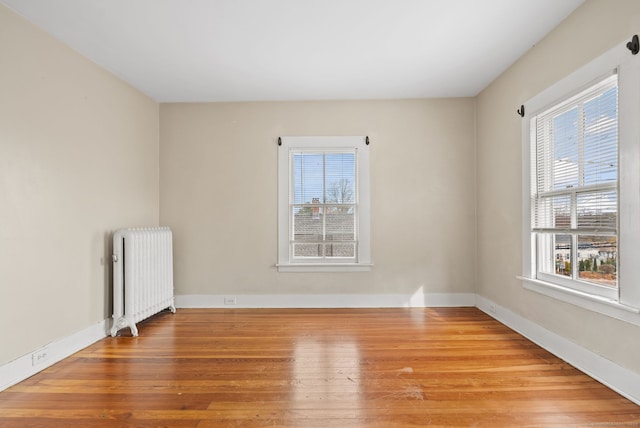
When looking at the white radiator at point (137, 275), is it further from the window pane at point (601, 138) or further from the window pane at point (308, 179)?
the window pane at point (601, 138)

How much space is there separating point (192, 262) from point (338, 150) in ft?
8.05

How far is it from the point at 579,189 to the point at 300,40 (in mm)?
2598

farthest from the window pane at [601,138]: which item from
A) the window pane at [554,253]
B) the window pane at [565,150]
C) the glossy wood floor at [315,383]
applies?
the glossy wood floor at [315,383]

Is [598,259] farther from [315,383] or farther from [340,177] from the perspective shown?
[340,177]

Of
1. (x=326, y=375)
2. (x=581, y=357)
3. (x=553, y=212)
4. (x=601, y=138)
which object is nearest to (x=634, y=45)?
(x=601, y=138)

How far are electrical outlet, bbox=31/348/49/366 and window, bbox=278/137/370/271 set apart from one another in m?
2.48

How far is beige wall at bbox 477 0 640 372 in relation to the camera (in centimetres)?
232

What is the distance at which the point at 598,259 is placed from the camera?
2559 mm

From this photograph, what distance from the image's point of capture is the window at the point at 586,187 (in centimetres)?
220

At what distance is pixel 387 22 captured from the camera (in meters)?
2.75

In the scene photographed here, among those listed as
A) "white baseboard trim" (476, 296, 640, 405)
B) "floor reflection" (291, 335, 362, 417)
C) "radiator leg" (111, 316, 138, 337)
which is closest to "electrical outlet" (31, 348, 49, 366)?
"radiator leg" (111, 316, 138, 337)

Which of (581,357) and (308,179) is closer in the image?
(581,357)

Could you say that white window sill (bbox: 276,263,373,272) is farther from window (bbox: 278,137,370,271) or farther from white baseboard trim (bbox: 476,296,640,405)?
white baseboard trim (bbox: 476,296,640,405)

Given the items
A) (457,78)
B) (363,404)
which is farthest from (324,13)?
(363,404)
